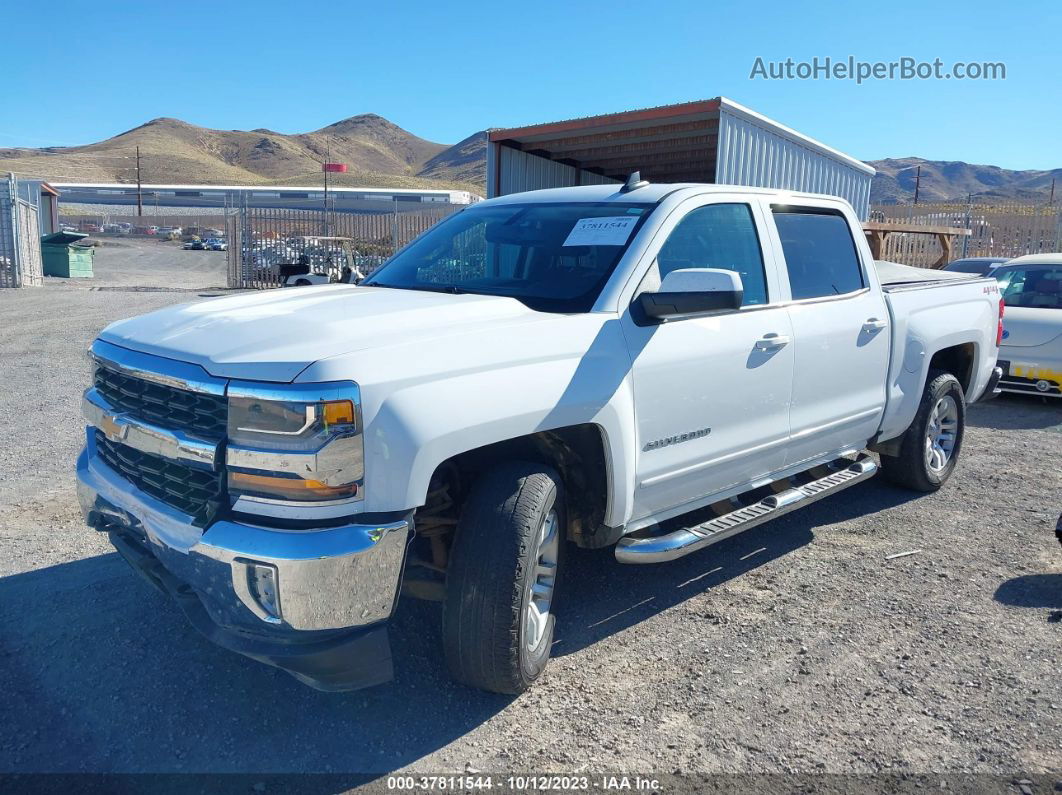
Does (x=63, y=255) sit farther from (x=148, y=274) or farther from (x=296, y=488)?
(x=296, y=488)

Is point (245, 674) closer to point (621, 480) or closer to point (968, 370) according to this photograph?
point (621, 480)

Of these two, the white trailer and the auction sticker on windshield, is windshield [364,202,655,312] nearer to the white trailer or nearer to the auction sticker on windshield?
the auction sticker on windshield

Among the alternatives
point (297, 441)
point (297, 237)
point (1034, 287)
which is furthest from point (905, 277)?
point (297, 237)

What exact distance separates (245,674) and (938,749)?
2.67 metres

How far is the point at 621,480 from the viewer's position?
3564 mm

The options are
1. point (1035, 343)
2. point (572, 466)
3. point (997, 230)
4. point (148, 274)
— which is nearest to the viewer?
point (572, 466)

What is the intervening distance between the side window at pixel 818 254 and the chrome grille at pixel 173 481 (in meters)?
3.16

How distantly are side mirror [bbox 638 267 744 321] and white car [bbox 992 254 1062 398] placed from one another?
7.16m

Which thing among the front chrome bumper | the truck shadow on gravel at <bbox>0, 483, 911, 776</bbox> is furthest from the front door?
the front chrome bumper

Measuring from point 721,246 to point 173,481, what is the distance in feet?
9.08

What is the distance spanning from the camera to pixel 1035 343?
30.3 feet

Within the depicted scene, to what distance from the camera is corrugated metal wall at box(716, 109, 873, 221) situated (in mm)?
10008

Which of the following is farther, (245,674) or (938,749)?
(245,674)

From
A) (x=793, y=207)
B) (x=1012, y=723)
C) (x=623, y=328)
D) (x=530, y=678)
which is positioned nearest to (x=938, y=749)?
(x=1012, y=723)
